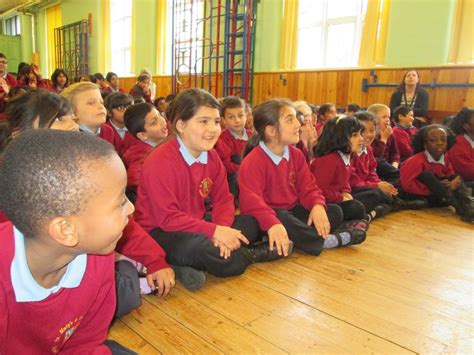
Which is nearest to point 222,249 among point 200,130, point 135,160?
point 200,130

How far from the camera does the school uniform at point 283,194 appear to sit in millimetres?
1757

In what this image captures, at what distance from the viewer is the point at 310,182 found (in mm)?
1958

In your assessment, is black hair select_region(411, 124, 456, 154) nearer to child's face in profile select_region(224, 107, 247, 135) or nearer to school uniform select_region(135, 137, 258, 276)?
child's face in profile select_region(224, 107, 247, 135)

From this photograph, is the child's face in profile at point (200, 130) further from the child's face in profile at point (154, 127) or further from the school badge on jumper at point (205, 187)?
the child's face in profile at point (154, 127)

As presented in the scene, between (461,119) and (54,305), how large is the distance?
3071mm

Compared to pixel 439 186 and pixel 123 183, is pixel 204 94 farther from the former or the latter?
pixel 439 186

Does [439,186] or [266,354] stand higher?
[439,186]

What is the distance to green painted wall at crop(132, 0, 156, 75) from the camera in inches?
313

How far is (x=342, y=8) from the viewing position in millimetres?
5070

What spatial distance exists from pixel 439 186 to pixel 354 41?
10.3 ft

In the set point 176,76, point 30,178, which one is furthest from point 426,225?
point 176,76

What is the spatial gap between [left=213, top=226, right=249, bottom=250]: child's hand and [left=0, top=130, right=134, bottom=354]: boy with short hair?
0.69m

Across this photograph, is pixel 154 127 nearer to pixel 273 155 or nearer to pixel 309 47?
pixel 273 155

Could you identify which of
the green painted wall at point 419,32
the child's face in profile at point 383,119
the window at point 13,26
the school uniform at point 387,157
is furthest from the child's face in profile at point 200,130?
the window at point 13,26
